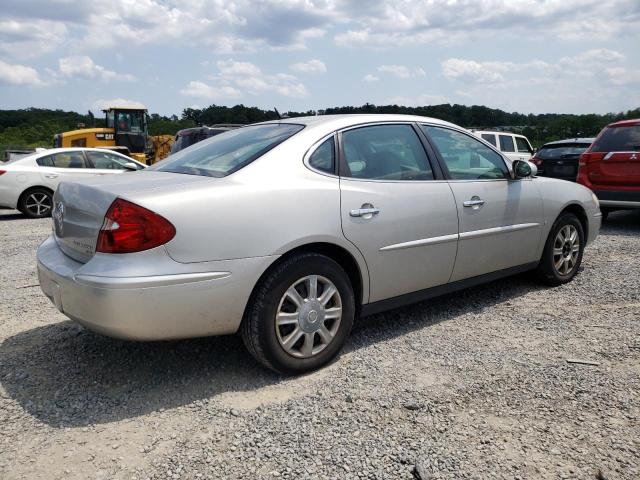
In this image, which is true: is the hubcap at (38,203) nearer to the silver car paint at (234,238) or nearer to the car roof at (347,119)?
the silver car paint at (234,238)

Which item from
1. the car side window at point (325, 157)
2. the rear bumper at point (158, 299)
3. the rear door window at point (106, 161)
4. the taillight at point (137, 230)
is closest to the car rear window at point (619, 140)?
the car side window at point (325, 157)

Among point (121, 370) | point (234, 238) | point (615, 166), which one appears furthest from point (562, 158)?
point (121, 370)

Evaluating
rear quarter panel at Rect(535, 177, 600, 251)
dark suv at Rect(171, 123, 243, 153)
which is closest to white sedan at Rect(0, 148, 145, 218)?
dark suv at Rect(171, 123, 243, 153)

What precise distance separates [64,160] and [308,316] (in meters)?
10.0

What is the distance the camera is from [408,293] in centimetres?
395

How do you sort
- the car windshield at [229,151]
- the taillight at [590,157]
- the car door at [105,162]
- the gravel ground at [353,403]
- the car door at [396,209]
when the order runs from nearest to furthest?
1. the gravel ground at [353,403]
2. the car windshield at [229,151]
3. the car door at [396,209]
4. the taillight at [590,157]
5. the car door at [105,162]

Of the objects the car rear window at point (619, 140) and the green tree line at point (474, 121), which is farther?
the green tree line at point (474, 121)

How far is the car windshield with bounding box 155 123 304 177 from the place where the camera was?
343 centimetres

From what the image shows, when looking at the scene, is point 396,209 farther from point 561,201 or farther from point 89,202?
point 561,201

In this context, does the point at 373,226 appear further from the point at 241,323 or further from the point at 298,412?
the point at 298,412

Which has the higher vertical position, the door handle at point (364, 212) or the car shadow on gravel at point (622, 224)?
the door handle at point (364, 212)

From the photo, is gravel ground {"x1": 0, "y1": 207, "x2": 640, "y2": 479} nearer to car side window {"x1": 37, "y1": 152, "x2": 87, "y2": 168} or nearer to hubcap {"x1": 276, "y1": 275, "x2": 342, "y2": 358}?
hubcap {"x1": 276, "y1": 275, "x2": 342, "y2": 358}

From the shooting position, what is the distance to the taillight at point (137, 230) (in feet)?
9.34

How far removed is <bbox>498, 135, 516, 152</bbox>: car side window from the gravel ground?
1155cm
